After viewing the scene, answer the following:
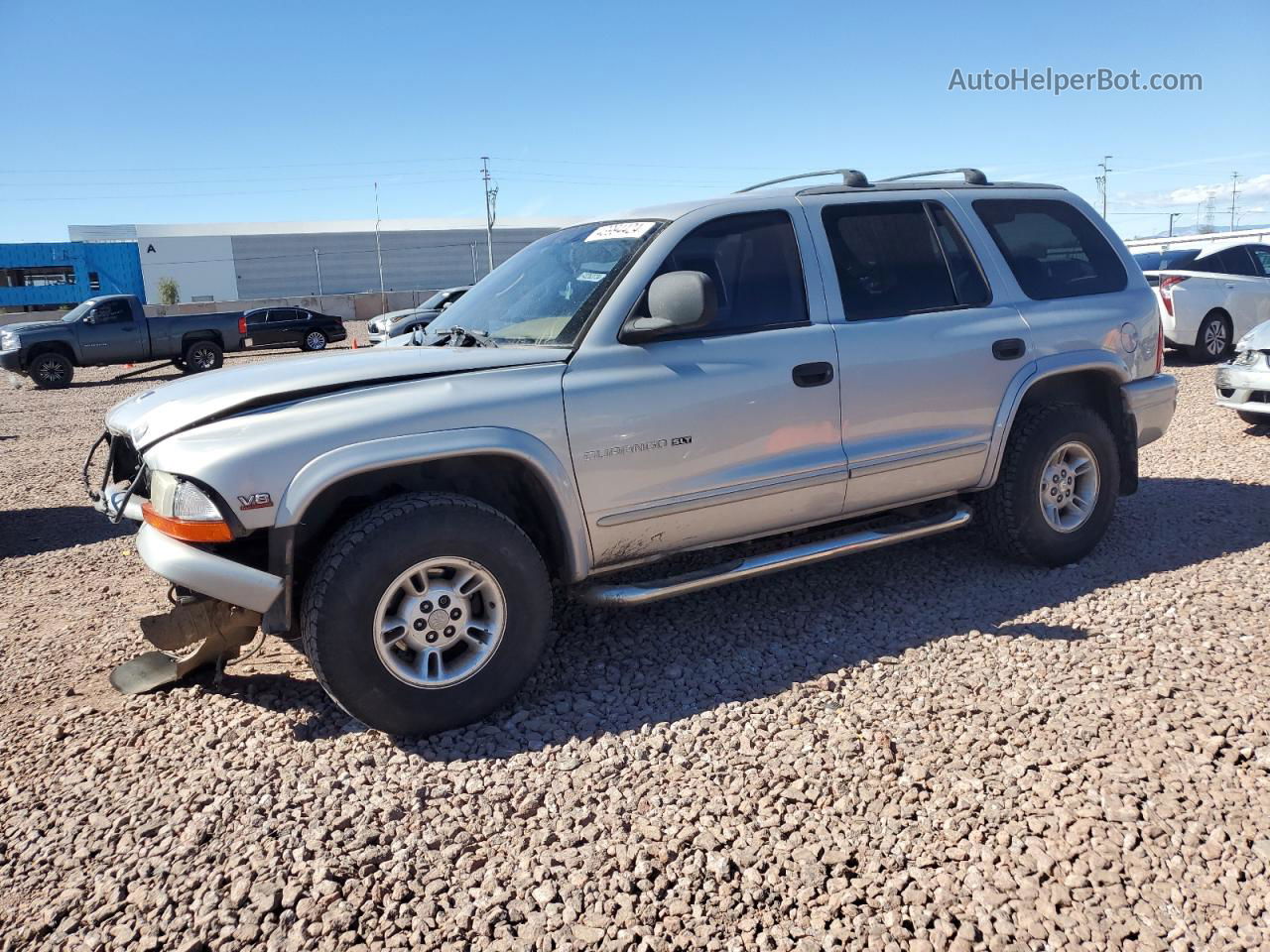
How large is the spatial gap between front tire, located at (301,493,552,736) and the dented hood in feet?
1.58

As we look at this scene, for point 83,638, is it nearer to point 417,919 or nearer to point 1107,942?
point 417,919

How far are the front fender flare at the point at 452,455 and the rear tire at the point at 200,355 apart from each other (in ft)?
62.4

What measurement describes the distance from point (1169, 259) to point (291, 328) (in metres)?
20.1

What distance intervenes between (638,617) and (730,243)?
5.90 feet

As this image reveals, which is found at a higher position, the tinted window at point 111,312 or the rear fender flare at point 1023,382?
the tinted window at point 111,312

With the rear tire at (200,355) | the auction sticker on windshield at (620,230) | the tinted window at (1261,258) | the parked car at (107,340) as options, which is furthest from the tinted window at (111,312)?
the tinted window at (1261,258)

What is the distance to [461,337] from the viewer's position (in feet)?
13.2

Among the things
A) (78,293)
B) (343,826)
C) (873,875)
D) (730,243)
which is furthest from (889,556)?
(78,293)

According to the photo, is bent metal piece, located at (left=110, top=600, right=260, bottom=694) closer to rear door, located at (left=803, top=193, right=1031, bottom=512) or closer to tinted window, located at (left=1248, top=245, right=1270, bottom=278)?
rear door, located at (left=803, top=193, right=1031, bottom=512)

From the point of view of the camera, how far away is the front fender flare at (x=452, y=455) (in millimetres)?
3090

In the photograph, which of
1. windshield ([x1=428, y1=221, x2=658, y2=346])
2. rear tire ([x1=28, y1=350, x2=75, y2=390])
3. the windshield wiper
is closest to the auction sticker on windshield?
windshield ([x1=428, y1=221, x2=658, y2=346])

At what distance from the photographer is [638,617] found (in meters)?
4.48

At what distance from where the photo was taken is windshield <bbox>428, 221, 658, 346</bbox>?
12.6 ft

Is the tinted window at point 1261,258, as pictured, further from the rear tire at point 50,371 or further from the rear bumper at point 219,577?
the rear tire at point 50,371
